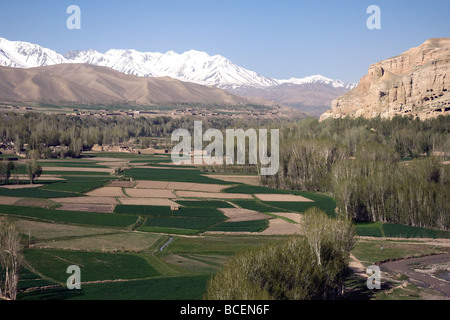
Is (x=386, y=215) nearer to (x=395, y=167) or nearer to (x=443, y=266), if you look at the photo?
(x=395, y=167)

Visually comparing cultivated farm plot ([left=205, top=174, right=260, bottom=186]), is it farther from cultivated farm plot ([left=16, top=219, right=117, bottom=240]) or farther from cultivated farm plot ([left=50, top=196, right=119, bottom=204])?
cultivated farm plot ([left=16, top=219, right=117, bottom=240])

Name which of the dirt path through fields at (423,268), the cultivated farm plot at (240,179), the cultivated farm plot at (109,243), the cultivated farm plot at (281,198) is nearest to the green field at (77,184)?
the cultivated farm plot at (240,179)

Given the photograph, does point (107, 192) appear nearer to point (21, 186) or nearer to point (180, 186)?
point (180, 186)

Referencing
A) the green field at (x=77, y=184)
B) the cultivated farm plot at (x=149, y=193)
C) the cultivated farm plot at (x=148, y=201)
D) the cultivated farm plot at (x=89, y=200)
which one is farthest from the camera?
the green field at (x=77, y=184)

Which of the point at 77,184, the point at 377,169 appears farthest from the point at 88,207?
the point at 377,169

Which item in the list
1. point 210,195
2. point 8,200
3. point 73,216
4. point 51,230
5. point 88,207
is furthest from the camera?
point 210,195

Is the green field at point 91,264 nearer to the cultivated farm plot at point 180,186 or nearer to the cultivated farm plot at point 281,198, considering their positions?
the cultivated farm plot at point 281,198

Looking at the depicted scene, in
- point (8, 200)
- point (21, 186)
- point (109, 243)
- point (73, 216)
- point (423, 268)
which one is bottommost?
point (423, 268)
